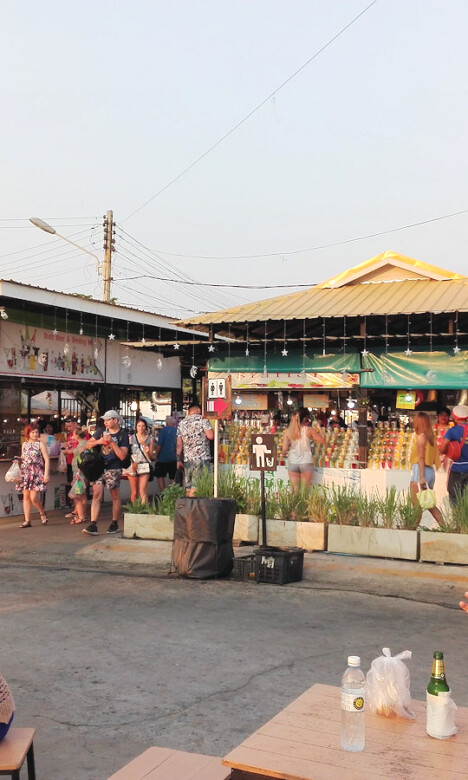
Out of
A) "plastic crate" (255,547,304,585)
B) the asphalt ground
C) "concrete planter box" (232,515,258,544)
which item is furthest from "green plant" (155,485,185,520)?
"plastic crate" (255,547,304,585)

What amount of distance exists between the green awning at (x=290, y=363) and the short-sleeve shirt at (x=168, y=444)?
5.70ft

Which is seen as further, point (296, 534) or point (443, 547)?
point (296, 534)

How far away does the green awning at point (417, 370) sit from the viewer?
13.9 m

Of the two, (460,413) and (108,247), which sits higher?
(108,247)

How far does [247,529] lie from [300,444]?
7.16ft

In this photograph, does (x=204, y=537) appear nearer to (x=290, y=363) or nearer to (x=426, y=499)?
(x=426, y=499)

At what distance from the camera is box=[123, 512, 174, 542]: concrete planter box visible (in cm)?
1109

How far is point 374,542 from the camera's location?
10.1m

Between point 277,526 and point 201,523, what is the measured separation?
176 cm

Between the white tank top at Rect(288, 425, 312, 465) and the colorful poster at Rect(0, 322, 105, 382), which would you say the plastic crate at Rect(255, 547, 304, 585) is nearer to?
the white tank top at Rect(288, 425, 312, 465)

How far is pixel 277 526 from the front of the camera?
10727 millimetres

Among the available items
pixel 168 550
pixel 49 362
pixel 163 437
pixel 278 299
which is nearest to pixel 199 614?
pixel 168 550

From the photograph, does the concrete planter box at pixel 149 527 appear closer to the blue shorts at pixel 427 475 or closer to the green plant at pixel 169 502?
the green plant at pixel 169 502

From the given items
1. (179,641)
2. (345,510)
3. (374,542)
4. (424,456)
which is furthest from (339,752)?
(424,456)
